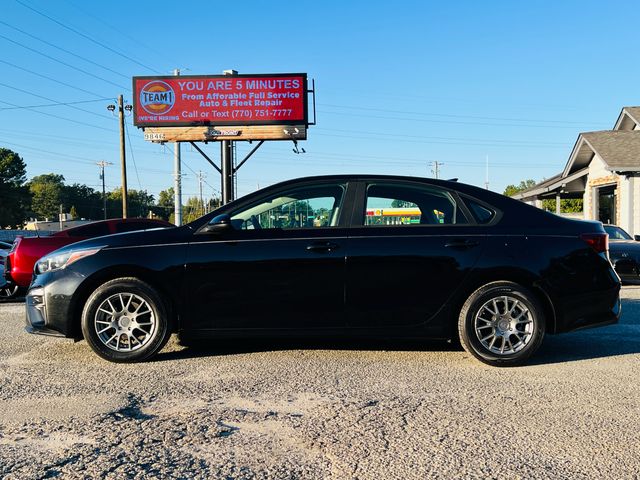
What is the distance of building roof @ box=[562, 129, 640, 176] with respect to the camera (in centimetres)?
1786

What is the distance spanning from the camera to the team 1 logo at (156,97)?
23609 mm

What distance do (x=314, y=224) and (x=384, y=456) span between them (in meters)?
2.47

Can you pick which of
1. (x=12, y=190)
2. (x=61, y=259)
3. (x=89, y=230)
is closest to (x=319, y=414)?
(x=61, y=259)

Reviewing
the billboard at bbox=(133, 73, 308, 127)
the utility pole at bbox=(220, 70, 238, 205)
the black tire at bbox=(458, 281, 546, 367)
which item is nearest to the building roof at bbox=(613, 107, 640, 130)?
the billboard at bbox=(133, 73, 308, 127)

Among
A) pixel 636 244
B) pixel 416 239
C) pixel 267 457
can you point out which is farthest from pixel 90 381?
pixel 636 244

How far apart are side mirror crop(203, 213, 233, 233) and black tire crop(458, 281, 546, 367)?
2133mm

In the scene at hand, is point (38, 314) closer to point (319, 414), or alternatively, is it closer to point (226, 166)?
point (319, 414)

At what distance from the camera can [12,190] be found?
82.8 m

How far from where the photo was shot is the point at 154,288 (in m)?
4.90

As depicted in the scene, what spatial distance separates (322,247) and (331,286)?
0.34 m

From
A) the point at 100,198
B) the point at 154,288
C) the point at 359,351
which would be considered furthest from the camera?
the point at 100,198

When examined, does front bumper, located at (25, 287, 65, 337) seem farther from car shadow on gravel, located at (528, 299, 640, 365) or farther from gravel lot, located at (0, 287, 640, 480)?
car shadow on gravel, located at (528, 299, 640, 365)

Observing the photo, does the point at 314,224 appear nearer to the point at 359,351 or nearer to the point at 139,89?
the point at 359,351

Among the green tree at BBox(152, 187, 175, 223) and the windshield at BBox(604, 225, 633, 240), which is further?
the green tree at BBox(152, 187, 175, 223)
